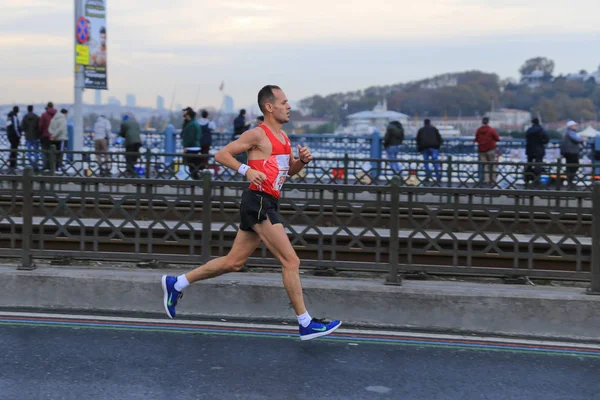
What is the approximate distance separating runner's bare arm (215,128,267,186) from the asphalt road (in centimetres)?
133

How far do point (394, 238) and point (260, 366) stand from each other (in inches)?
84.3

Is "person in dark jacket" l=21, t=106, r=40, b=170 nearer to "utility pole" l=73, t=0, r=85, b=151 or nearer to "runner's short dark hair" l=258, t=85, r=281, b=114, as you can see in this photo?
"utility pole" l=73, t=0, r=85, b=151

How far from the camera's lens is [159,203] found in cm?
876

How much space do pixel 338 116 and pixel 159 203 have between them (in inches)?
1842

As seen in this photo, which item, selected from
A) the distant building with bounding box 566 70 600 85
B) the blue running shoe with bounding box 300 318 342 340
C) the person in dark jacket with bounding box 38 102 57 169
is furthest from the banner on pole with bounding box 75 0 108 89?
the distant building with bounding box 566 70 600 85

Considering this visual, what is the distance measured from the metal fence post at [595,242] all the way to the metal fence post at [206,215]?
336 centimetres

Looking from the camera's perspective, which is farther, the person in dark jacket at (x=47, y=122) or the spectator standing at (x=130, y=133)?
the person in dark jacket at (x=47, y=122)

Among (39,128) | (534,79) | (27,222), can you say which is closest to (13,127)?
(39,128)

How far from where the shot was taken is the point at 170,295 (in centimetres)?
746

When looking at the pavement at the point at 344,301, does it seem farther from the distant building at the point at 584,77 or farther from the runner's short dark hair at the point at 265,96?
the distant building at the point at 584,77

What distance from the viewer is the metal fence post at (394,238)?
26.2 feet

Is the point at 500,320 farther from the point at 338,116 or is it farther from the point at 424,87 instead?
the point at 424,87

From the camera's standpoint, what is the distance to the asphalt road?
19.2 ft

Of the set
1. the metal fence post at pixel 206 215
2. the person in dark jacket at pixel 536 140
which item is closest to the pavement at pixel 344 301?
the metal fence post at pixel 206 215
